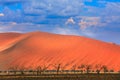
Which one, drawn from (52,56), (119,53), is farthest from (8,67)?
(119,53)

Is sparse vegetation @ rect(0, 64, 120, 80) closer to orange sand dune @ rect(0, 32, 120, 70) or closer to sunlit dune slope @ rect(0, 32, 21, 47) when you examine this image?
orange sand dune @ rect(0, 32, 120, 70)

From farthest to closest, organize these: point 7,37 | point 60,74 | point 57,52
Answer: point 7,37, point 57,52, point 60,74

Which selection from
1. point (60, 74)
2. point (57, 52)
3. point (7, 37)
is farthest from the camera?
point (7, 37)

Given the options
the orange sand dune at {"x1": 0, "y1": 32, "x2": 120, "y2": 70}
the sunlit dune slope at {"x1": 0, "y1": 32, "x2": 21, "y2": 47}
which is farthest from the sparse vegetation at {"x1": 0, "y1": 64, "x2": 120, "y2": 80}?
the sunlit dune slope at {"x1": 0, "y1": 32, "x2": 21, "y2": 47}

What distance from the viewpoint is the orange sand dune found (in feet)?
438

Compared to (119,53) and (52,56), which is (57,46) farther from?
(119,53)

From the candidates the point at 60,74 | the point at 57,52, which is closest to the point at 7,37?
the point at 57,52

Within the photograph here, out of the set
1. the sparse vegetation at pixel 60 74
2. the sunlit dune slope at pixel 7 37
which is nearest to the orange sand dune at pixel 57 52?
the sunlit dune slope at pixel 7 37

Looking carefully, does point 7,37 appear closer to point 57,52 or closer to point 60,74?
point 57,52

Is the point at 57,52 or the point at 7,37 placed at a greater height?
the point at 7,37

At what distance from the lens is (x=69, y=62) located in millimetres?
131875

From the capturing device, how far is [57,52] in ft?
477

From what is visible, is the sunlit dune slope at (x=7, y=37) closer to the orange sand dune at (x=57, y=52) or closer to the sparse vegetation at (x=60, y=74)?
the orange sand dune at (x=57, y=52)

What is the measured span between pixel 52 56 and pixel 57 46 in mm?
12810
